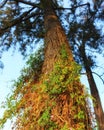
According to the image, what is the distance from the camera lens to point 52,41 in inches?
210

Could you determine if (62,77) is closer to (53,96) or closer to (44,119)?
(53,96)

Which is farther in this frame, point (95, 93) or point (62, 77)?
point (95, 93)

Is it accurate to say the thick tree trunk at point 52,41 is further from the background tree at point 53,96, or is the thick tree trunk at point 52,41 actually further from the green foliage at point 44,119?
the green foliage at point 44,119

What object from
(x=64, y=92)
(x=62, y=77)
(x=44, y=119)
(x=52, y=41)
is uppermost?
(x=52, y=41)

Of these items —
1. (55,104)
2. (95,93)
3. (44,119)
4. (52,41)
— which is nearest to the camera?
(44,119)

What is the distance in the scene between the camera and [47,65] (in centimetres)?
487

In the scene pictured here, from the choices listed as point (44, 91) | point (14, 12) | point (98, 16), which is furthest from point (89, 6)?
point (44, 91)

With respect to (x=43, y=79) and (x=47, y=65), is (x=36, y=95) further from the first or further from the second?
(x=47, y=65)

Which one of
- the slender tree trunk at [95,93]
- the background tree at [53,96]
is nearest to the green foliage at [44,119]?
the background tree at [53,96]

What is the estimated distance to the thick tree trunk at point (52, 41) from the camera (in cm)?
490

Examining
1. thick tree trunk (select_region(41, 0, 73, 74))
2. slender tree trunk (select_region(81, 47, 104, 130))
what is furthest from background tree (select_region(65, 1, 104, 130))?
thick tree trunk (select_region(41, 0, 73, 74))

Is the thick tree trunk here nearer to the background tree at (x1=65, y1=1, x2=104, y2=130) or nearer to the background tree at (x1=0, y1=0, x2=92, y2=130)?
the background tree at (x1=0, y1=0, x2=92, y2=130)

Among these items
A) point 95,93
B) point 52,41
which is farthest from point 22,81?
point 95,93

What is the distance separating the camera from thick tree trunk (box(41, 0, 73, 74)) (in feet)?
16.1
